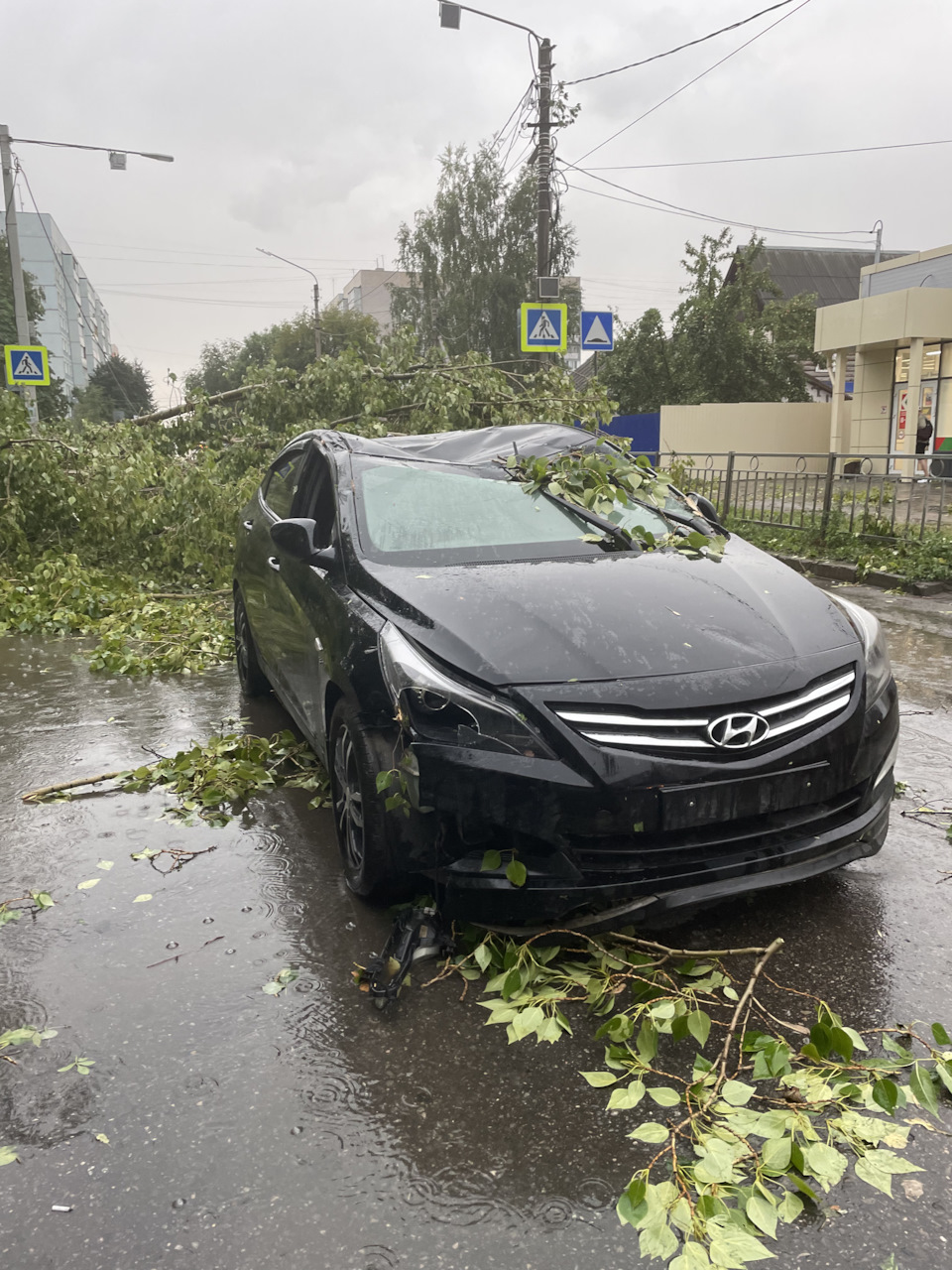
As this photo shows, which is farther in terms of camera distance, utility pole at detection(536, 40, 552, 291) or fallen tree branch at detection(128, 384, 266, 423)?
utility pole at detection(536, 40, 552, 291)

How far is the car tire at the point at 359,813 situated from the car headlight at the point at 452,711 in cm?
26

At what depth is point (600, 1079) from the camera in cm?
252

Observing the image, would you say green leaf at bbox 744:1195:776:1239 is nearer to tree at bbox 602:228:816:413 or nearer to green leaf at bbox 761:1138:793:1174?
green leaf at bbox 761:1138:793:1174

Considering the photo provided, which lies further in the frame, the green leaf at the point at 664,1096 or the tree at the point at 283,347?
the tree at the point at 283,347

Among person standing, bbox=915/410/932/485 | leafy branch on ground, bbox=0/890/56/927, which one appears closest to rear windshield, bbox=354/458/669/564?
leafy branch on ground, bbox=0/890/56/927

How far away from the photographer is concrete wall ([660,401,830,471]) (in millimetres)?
33062

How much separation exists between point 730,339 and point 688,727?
3794cm

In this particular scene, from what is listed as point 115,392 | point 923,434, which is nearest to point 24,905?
point 923,434

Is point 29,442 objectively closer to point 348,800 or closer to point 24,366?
point 348,800

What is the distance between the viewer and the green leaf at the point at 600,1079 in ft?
8.18

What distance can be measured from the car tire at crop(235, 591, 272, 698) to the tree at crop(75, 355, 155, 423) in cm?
6550

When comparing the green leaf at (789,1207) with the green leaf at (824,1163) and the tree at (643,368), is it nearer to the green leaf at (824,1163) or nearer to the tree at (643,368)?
the green leaf at (824,1163)

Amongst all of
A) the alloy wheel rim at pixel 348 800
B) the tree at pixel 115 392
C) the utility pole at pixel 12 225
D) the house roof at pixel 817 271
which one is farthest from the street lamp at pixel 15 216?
the tree at pixel 115 392

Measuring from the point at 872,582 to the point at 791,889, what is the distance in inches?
334
